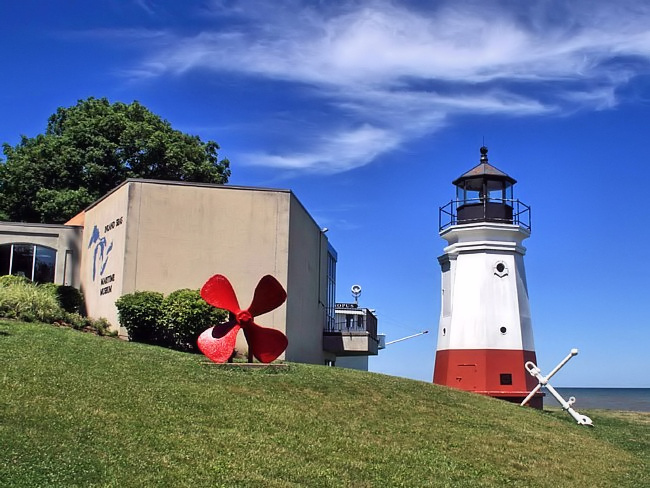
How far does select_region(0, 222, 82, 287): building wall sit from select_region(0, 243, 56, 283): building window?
209 millimetres

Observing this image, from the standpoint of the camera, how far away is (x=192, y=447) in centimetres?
1073

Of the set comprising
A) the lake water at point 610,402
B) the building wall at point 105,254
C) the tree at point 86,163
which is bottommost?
the lake water at point 610,402

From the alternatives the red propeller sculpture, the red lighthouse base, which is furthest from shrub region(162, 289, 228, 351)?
the red lighthouse base

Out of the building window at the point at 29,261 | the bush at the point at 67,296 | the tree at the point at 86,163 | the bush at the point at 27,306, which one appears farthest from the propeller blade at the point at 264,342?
the tree at the point at 86,163

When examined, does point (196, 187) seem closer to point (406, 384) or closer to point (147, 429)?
point (406, 384)

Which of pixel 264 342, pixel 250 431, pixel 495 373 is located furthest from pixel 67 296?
pixel 250 431

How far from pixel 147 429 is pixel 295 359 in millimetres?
12712

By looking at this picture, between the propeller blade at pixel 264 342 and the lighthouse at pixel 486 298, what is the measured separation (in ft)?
28.9

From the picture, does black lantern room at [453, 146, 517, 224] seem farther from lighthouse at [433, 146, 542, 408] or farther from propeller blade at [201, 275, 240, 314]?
propeller blade at [201, 275, 240, 314]

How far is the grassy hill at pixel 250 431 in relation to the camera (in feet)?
32.1

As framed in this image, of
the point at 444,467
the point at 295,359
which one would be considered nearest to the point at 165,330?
the point at 295,359

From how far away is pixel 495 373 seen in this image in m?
24.4

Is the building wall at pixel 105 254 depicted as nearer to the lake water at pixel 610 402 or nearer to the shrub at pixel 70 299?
the shrub at pixel 70 299

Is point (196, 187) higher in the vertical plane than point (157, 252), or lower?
higher
